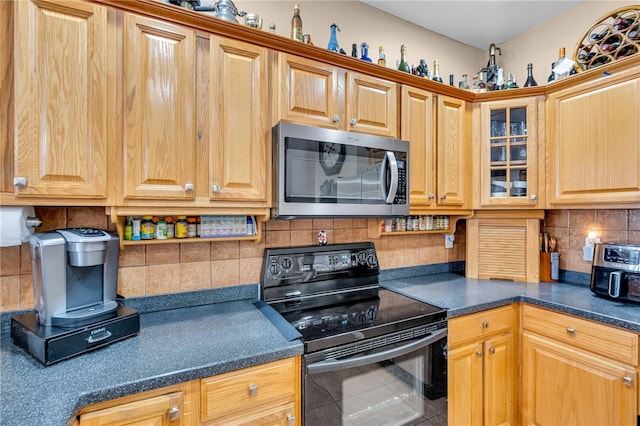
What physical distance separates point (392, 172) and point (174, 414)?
4.62 ft

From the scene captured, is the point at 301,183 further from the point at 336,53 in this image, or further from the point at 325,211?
the point at 336,53

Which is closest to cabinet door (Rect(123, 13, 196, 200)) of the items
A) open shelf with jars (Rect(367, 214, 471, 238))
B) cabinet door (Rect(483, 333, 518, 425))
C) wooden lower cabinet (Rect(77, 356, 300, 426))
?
wooden lower cabinet (Rect(77, 356, 300, 426))

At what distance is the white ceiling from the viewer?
2168 mm

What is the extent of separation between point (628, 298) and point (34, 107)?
2797 mm

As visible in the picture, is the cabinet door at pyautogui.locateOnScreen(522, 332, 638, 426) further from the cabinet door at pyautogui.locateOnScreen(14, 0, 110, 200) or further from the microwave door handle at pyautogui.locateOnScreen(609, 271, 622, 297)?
the cabinet door at pyautogui.locateOnScreen(14, 0, 110, 200)

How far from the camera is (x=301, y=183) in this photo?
152 centimetres

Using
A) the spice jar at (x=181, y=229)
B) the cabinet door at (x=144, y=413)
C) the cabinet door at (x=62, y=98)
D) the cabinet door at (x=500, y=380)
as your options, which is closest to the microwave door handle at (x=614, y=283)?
the cabinet door at (x=500, y=380)

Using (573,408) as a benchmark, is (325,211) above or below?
above

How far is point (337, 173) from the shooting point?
1613 millimetres

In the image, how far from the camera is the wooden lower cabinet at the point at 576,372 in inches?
56.8

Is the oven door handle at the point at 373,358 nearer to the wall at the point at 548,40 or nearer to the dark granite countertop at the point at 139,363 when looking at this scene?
the dark granite countertop at the point at 139,363

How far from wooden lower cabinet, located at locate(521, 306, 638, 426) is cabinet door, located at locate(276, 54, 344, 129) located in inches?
63.0

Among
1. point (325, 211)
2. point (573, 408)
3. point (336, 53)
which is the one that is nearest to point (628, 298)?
point (573, 408)

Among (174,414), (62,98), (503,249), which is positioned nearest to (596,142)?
(503,249)
